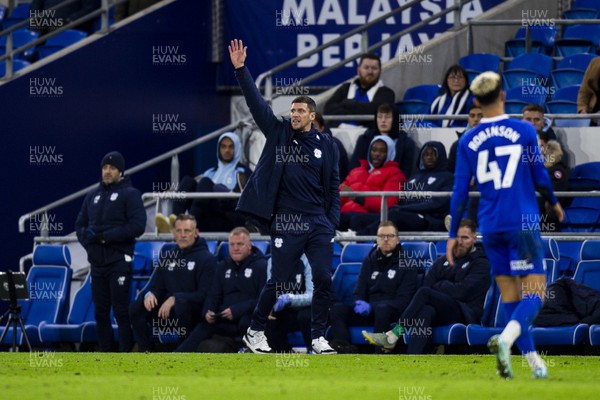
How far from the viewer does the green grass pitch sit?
7.75 metres

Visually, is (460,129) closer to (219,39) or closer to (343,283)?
(343,283)

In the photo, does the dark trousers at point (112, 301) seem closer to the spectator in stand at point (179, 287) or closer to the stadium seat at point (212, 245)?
the spectator in stand at point (179, 287)

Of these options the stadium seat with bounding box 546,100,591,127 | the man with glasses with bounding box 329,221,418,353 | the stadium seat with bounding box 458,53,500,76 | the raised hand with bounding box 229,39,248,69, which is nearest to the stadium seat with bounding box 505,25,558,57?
the stadium seat with bounding box 458,53,500,76

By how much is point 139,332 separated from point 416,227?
331cm

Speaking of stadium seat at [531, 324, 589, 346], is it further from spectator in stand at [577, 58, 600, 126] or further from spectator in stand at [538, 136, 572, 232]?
spectator in stand at [577, 58, 600, 126]

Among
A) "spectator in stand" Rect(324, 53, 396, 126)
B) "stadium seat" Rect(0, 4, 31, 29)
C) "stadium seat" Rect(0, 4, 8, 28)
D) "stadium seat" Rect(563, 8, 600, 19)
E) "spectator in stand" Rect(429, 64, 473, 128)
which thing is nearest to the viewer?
"spectator in stand" Rect(429, 64, 473, 128)

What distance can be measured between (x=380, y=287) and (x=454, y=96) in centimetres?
359

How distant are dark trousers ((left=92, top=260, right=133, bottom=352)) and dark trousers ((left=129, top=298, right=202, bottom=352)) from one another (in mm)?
101

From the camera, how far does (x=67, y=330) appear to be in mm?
14727

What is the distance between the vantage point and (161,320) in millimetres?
14086

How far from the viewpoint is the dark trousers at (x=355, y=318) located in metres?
13.1

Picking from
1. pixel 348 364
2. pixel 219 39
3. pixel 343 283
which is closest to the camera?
pixel 348 364

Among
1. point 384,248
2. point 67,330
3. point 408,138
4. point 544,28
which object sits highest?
point 544,28

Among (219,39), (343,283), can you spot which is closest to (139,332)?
(343,283)
